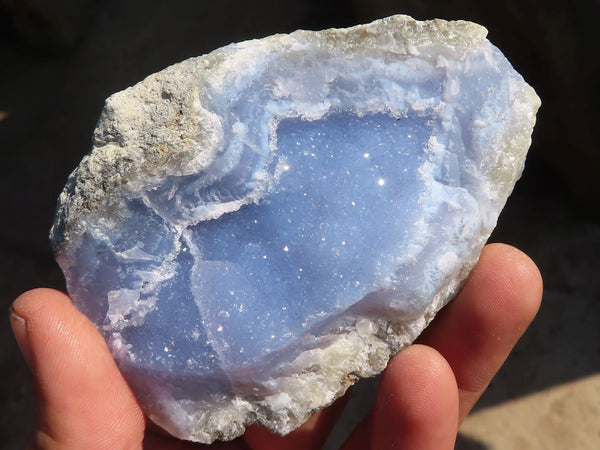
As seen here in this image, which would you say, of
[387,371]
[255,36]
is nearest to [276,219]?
[387,371]

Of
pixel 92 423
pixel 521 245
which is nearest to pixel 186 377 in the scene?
pixel 92 423

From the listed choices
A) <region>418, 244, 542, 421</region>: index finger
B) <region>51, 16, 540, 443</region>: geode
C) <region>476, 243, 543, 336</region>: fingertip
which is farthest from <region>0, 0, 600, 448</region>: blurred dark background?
<region>51, 16, 540, 443</region>: geode

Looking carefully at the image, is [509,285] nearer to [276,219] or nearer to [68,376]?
[276,219]

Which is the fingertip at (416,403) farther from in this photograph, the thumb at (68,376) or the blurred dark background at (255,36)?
the blurred dark background at (255,36)

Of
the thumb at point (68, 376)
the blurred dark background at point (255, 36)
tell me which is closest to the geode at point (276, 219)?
the thumb at point (68, 376)

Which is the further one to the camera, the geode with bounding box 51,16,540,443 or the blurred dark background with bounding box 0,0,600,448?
the blurred dark background with bounding box 0,0,600,448

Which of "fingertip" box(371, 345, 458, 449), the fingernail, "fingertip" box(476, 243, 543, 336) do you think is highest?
the fingernail

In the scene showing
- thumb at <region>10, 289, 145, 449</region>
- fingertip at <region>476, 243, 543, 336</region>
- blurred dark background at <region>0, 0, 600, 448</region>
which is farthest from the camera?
blurred dark background at <region>0, 0, 600, 448</region>

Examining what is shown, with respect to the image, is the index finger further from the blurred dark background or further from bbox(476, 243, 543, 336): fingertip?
the blurred dark background
